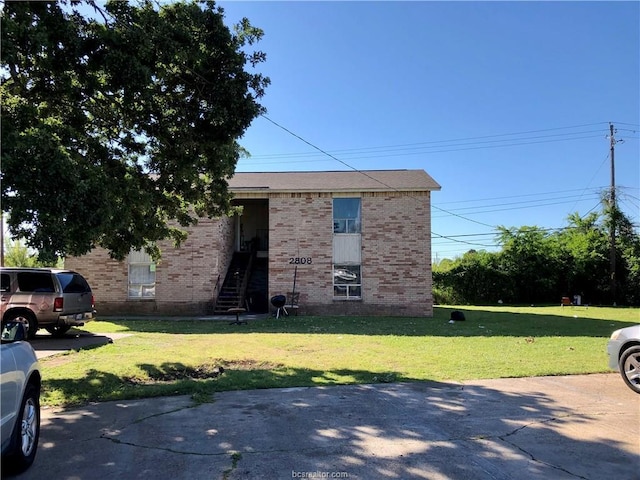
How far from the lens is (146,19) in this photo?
7.86m

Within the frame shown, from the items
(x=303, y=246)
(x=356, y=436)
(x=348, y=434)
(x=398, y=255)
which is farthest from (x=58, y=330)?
(x=398, y=255)

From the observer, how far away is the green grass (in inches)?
307

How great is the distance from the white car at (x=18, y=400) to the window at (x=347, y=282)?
17369mm

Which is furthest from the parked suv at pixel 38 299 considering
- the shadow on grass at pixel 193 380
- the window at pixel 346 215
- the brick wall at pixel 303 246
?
the window at pixel 346 215

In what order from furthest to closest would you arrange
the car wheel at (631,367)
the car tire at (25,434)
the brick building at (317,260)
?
the brick building at (317,260) → the car wheel at (631,367) → the car tire at (25,434)

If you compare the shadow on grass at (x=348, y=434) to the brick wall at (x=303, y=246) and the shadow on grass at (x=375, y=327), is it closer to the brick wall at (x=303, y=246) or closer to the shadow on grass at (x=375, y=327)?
the shadow on grass at (x=375, y=327)

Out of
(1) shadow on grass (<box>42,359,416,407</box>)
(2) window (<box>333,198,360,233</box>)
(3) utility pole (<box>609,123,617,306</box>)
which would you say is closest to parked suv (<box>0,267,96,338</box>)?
(1) shadow on grass (<box>42,359,416,407</box>)

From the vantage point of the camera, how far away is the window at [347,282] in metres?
21.6

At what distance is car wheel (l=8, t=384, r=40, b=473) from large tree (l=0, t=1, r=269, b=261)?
7.91 ft

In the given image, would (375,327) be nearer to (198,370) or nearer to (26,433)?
(198,370)

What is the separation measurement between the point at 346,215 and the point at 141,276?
978 centimetres

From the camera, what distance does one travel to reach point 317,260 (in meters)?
21.6

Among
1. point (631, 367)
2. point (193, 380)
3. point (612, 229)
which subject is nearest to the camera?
point (631, 367)

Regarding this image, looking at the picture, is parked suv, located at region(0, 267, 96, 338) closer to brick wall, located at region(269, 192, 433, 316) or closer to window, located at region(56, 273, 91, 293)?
window, located at region(56, 273, 91, 293)
